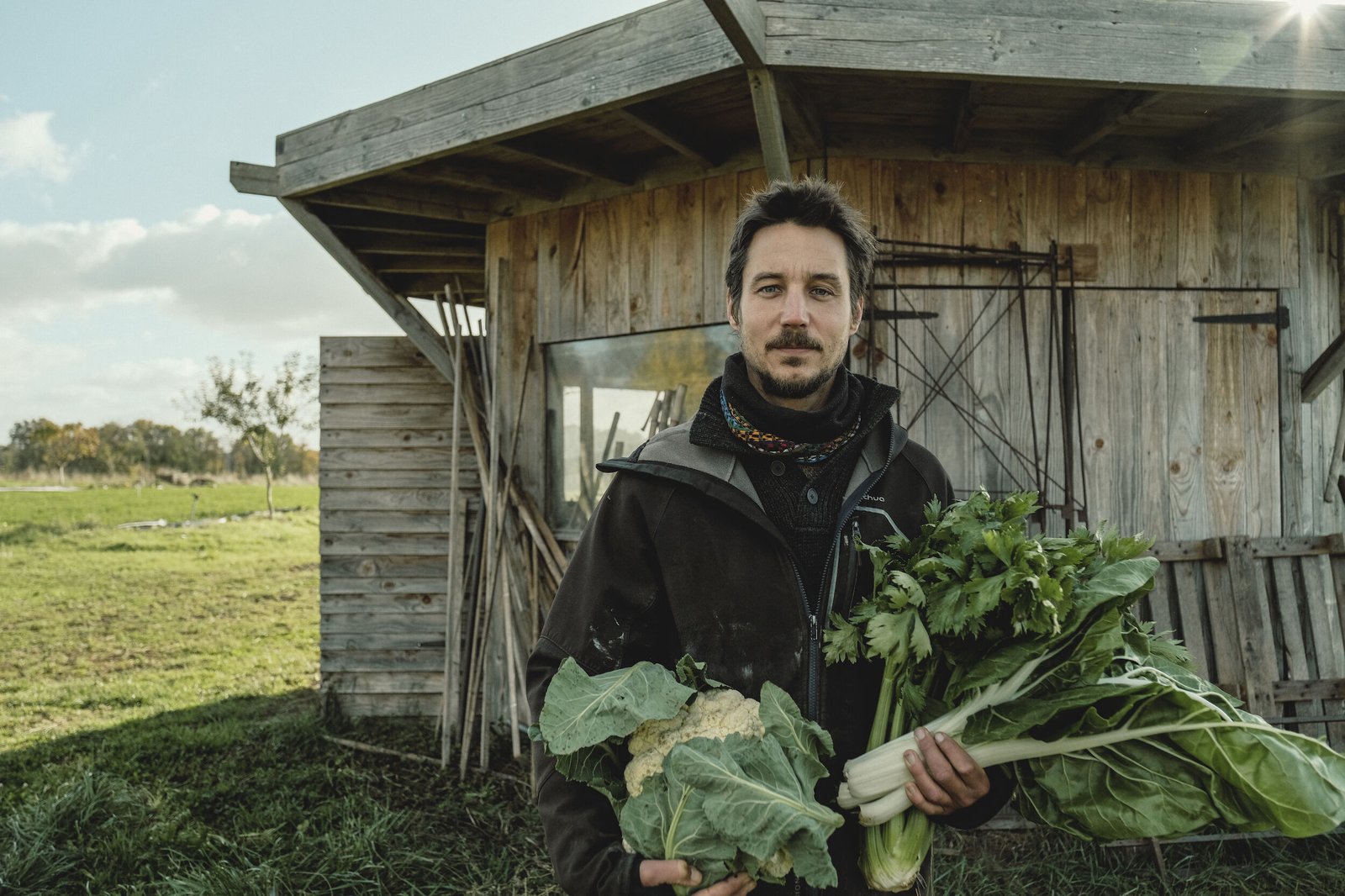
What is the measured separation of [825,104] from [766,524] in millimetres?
3156

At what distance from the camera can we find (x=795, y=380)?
195cm

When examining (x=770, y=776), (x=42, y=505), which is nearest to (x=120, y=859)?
(x=770, y=776)

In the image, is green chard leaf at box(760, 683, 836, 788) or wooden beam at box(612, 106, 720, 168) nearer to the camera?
green chard leaf at box(760, 683, 836, 788)

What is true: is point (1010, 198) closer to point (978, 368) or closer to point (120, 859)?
point (978, 368)

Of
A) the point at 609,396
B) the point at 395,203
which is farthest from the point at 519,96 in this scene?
the point at 609,396

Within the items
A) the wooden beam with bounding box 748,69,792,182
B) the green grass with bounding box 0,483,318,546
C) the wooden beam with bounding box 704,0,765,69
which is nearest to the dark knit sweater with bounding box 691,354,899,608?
the wooden beam with bounding box 704,0,765,69

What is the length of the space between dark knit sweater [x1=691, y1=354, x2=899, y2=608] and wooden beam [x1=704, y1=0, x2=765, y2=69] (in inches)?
71.3

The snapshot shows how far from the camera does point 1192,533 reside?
4781 millimetres

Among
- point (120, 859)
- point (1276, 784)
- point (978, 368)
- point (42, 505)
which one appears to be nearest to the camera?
point (1276, 784)

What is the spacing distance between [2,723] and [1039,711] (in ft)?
28.8

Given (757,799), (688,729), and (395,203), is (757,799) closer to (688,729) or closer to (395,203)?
(688,729)

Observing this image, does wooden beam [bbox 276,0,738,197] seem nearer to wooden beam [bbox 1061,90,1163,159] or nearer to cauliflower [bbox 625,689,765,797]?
wooden beam [bbox 1061,90,1163,159]

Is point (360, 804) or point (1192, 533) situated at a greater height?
point (1192, 533)

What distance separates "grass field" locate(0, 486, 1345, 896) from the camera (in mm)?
4027
